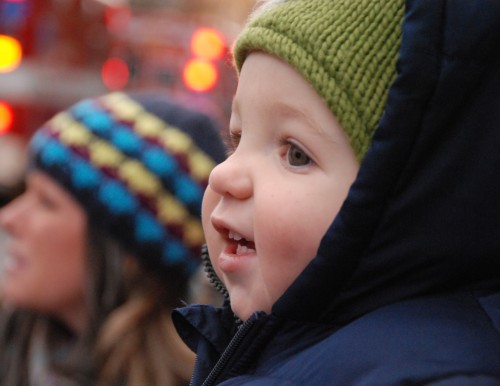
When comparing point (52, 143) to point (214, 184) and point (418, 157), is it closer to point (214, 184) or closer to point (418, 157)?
point (214, 184)

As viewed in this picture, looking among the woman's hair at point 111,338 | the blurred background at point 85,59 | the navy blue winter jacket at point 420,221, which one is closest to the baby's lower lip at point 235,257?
the navy blue winter jacket at point 420,221

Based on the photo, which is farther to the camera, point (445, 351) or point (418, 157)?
point (418, 157)

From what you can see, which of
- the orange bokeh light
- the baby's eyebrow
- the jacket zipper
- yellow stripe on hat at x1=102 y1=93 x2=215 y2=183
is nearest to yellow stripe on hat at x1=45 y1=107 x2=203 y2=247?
Answer: yellow stripe on hat at x1=102 y1=93 x2=215 y2=183

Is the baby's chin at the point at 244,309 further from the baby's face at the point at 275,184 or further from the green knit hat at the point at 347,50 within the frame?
the green knit hat at the point at 347,50

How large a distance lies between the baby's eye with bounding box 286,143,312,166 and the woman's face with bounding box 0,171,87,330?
73.7 inches

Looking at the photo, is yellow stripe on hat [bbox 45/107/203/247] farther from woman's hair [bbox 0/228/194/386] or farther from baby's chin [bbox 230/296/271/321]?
baby's chin [bbox 230/296/271/321]

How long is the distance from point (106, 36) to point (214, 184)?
9817mm

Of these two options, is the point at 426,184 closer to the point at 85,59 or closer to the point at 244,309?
the point at 244,309

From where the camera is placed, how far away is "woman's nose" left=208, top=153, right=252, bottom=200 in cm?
169

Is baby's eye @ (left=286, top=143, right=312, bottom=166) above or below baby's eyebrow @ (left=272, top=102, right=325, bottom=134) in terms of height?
below

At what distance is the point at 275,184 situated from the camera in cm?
165

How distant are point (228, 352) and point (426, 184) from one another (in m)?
0.45

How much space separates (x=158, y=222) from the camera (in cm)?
334

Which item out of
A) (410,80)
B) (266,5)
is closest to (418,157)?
(410,80)
